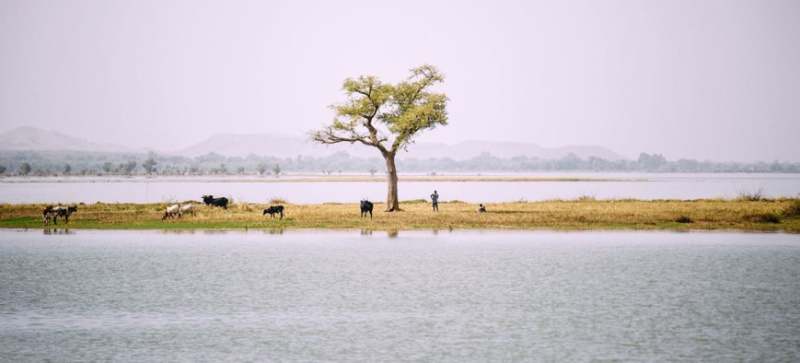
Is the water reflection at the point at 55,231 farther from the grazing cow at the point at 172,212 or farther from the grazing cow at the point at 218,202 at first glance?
the grazing cow at the point at 218,202

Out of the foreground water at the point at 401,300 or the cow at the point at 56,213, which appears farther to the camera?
the cow at the point at 56,213

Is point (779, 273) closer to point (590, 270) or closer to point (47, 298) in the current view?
point (590, 270)

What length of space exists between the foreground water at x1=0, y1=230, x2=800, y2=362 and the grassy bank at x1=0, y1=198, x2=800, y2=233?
28.1 ft

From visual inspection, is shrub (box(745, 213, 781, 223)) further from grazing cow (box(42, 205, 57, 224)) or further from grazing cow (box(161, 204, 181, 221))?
grazing cow (box(42, 205, 57, 224))

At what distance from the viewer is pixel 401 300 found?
93.1 feet

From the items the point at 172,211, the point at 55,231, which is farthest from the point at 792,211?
the point at 55,231

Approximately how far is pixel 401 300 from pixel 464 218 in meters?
31.4

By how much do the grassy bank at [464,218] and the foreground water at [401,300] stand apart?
857 centimetres

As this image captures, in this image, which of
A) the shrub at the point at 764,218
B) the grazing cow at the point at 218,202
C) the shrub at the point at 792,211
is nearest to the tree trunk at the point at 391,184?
the grazing cow at the point at 218,202

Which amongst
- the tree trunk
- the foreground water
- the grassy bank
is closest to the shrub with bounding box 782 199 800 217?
the grassy bank

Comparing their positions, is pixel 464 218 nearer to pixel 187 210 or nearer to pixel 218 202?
pixel 187 210

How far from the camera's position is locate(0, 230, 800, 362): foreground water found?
2109 cm

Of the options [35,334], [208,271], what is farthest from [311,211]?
[35,334]

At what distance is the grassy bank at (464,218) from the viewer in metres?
55.8
